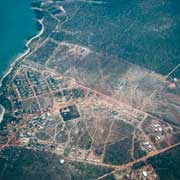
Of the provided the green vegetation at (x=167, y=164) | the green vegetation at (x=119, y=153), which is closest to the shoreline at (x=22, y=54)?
the green vegetation at (x=119, y=153)

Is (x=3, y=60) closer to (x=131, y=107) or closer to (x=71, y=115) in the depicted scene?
(x=71, y=115)

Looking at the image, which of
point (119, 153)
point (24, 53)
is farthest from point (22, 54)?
point (119, 153)

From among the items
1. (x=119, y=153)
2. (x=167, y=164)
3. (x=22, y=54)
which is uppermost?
(x=22, y=54)

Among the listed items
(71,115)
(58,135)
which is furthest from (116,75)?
(58,135)

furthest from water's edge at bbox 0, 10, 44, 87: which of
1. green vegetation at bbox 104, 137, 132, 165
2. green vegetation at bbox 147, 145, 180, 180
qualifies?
green vegetation at bbox 147, 145, 180, 180

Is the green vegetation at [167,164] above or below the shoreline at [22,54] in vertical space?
below

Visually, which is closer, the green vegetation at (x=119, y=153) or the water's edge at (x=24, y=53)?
the green vegetation at (x=119, y=153)

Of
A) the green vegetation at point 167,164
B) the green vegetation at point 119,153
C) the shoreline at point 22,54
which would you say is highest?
the shoreline at point 22,54

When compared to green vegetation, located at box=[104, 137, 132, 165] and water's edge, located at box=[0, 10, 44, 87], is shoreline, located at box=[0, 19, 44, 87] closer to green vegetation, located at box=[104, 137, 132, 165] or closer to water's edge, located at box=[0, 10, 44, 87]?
water's edge, located at box=[0, 10, 44, 87]

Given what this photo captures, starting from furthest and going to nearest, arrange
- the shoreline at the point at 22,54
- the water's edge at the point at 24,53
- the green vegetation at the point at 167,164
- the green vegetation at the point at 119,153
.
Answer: the water's edge at the point at 24,53
the shoreline at the point at 22,54
the green vegetation at the point at 119,153
the green vegetation at the point at 167,164

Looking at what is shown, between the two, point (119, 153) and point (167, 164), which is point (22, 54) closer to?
point (119, 153)

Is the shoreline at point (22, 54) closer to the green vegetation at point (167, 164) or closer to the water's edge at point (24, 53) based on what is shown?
the water's edge at point (24, 53)
